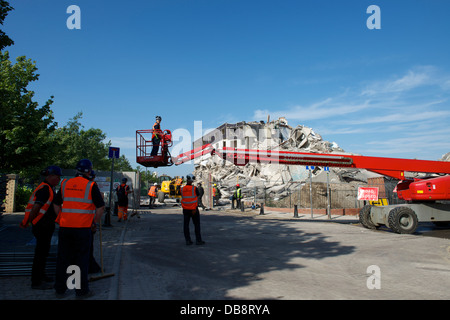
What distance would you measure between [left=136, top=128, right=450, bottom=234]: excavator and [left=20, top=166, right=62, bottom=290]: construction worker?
294 inches

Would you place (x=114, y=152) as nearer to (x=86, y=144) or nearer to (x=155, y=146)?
(x=155, y=146)

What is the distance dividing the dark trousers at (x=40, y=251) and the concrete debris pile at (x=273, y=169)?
18.9m

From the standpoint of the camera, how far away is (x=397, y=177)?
12.4 meters

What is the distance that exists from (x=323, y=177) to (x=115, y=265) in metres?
23.6

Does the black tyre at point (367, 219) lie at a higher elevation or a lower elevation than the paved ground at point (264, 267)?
higher

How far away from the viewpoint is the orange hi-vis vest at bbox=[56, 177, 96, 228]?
4.50 m

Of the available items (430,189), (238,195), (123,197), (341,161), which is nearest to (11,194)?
Answer: (123,197)

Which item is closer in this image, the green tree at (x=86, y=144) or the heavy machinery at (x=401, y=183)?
the heavy machinery at (x=401, y=183)

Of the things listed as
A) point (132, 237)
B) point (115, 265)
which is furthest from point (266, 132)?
point (115, 265)

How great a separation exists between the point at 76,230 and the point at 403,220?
11336 mm

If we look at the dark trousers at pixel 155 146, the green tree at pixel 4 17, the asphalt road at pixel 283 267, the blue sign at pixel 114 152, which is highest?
the green tree at pixel 4 17

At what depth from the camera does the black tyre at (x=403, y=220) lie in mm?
11234

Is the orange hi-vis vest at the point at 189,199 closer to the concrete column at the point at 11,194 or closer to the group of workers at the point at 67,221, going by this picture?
the group of workers at the point at 67,221

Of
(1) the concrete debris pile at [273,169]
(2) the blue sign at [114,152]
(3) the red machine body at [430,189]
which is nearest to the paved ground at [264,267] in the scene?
(3) the red machine body at [430,189]
